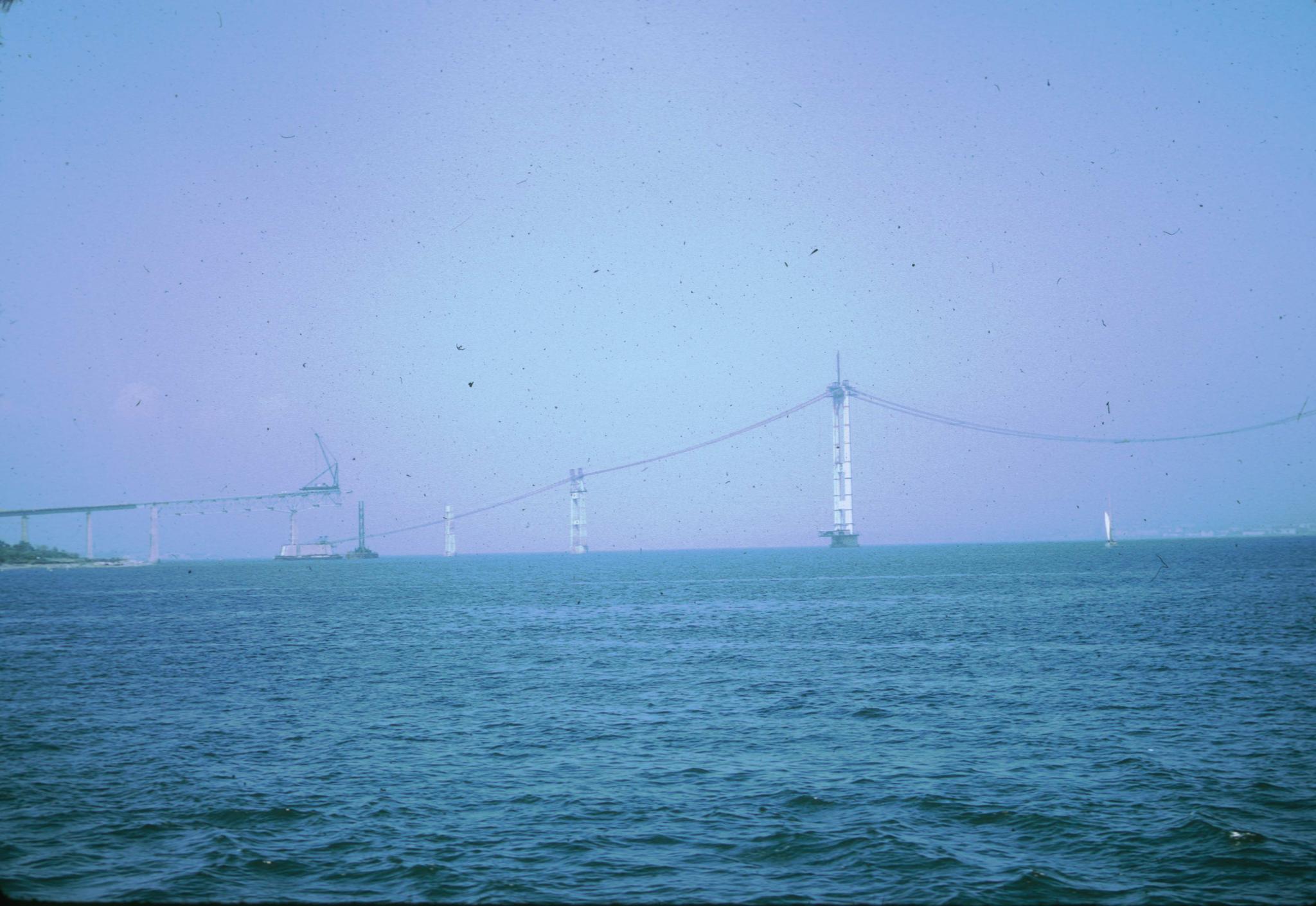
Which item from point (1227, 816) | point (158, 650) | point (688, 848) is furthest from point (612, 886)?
point (158, 650)

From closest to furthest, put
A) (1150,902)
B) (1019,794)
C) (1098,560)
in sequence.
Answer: (1150,902)
(1019,794)
(1098,560)

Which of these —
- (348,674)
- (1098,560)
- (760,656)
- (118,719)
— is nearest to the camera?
(118,719)

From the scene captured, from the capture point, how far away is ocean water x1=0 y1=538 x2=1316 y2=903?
12.4 m

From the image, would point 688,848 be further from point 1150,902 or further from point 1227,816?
point 1227,816

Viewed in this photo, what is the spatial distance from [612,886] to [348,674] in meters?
21.8

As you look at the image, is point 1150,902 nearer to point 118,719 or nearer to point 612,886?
point 612,886

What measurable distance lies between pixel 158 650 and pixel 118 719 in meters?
17.4

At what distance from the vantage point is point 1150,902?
11.4 metres

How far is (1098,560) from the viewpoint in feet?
458

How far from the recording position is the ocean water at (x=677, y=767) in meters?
12.4

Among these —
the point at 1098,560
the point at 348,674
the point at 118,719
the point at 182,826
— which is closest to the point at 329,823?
the point at 182,826

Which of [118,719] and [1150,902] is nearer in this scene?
[1150,902]

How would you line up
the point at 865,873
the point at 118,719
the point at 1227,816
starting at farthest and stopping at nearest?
1. the point at 118,719
2. the point at 1227,816
3. the point at 865,873

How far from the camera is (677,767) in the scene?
17531 millimetres
